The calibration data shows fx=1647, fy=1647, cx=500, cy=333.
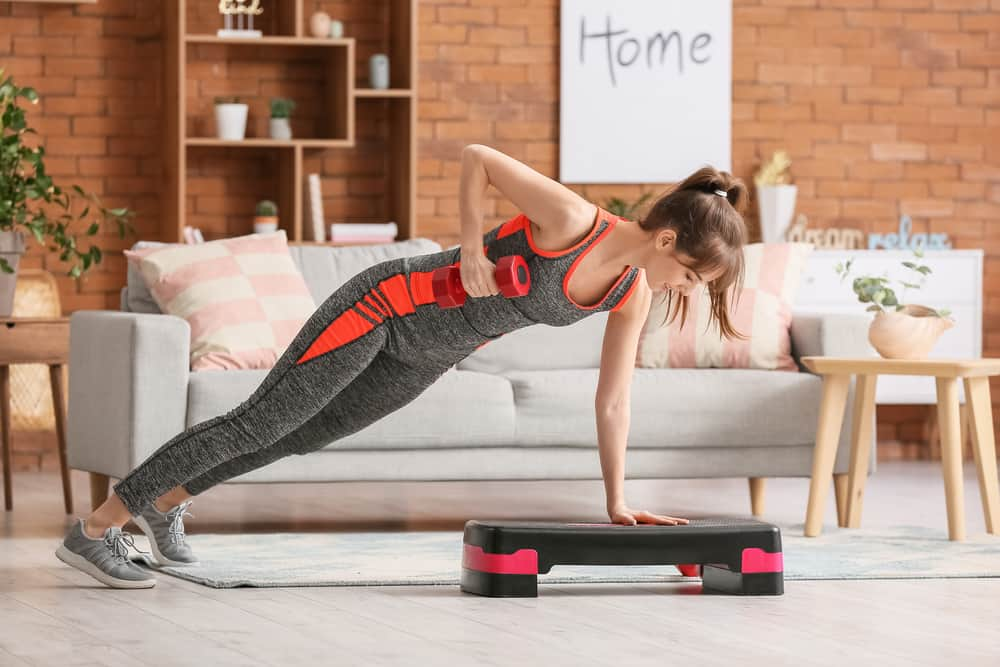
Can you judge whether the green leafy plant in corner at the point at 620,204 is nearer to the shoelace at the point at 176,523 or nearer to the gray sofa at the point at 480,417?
the gray sofa at the point at 480,417

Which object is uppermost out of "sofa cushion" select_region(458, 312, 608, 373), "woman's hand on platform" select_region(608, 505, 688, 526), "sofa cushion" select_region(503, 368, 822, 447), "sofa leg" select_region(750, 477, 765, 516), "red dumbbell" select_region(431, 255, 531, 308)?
"red dumbbell" select_region(431, 255, 531, 308)

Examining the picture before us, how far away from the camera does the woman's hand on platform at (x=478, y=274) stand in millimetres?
3004

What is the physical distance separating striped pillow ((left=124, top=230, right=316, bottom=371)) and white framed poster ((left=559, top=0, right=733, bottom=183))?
215 cm

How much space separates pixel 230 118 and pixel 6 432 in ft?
5.41

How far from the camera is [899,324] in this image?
4504mm

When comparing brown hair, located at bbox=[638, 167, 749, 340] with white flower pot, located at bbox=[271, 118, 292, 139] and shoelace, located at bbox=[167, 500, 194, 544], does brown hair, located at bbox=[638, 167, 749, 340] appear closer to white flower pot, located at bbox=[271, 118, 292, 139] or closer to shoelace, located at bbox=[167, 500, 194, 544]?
shoelace, located at bbox=[167, 500, 194, 544]

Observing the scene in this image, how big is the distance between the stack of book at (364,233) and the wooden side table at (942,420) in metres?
2.23

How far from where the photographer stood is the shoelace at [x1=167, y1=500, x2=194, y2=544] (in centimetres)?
358

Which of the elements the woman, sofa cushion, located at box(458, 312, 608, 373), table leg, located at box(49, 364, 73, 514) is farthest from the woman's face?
table leg, located at box(49, 364, 73, 514)

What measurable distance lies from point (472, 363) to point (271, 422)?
188 cm

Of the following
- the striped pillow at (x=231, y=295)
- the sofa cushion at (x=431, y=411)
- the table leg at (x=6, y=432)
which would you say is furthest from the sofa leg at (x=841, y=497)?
the table leg at (x=6, y=432)

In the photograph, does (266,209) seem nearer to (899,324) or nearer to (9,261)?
(9,261)

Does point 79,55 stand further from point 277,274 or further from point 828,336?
point 828,336

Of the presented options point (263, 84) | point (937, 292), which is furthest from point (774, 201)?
point (263, 84)
